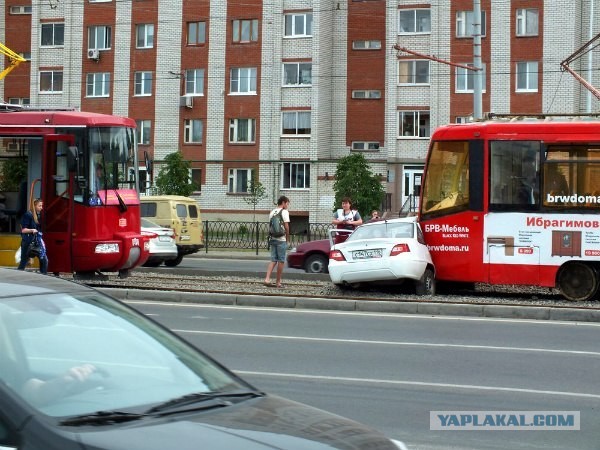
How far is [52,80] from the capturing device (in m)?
55.9

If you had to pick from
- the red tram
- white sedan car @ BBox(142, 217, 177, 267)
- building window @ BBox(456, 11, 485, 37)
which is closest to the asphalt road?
the red tram

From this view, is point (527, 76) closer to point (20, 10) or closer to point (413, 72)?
point (413, 72)

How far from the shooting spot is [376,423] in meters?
7.89

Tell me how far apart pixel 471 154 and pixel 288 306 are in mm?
4422

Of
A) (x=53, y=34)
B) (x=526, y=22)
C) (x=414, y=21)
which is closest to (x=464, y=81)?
(x=526, y=22)

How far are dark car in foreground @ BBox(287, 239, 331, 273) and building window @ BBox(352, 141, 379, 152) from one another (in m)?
28.4

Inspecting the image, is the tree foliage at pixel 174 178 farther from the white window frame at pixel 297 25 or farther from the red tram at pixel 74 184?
the red tram at pixel 74 184

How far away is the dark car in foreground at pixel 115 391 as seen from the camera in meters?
3.53

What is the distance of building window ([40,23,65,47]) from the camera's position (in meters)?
55.4

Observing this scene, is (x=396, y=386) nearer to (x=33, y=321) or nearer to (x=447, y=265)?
(x=33, y=321)

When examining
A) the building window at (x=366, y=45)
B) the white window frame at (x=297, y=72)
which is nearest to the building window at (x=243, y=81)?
the white window frame at (x=297, y=72)

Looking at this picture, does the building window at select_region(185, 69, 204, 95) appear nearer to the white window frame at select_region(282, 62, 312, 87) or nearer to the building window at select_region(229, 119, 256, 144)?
the building window at select_region(229, 119, 256, 144)

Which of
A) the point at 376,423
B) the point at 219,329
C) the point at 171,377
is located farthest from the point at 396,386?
the point at 171,377

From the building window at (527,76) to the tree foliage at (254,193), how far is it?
45.4 ft
